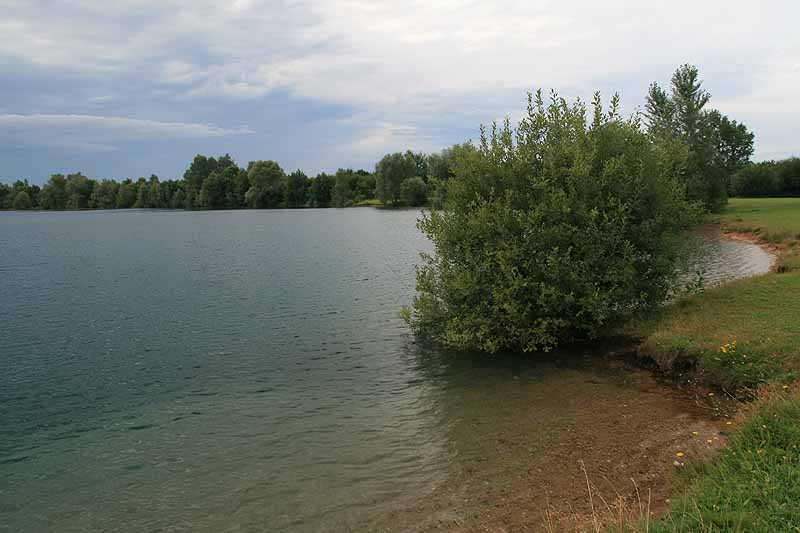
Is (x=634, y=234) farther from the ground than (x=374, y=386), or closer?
farther from the ground

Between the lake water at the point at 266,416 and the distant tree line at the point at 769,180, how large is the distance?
105m

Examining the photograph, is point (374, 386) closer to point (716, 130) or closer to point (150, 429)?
point (150, 429)

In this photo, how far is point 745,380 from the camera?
12.0 metres

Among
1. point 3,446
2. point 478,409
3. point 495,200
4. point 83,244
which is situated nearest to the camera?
point 3,446

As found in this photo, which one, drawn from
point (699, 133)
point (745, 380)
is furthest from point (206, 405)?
point (699, 133)

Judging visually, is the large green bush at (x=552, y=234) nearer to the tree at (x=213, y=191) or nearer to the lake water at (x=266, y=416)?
the lake water at (x=266, y=416)

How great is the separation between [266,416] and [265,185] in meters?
154

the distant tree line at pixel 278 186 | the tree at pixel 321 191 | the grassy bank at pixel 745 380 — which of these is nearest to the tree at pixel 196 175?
the distant tree line at pixel 278 186

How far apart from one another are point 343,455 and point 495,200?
33.6ft

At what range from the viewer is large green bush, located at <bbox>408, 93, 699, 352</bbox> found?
642 inches

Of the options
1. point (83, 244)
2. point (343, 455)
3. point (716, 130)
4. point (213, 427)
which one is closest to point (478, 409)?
point (343, 455)

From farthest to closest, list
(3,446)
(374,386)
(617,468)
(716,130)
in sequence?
(716,130) → (374,386) → (3,446) → (617,468)

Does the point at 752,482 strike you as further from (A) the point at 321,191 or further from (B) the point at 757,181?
(A) the point at 321,191

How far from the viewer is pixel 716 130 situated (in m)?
66.8
